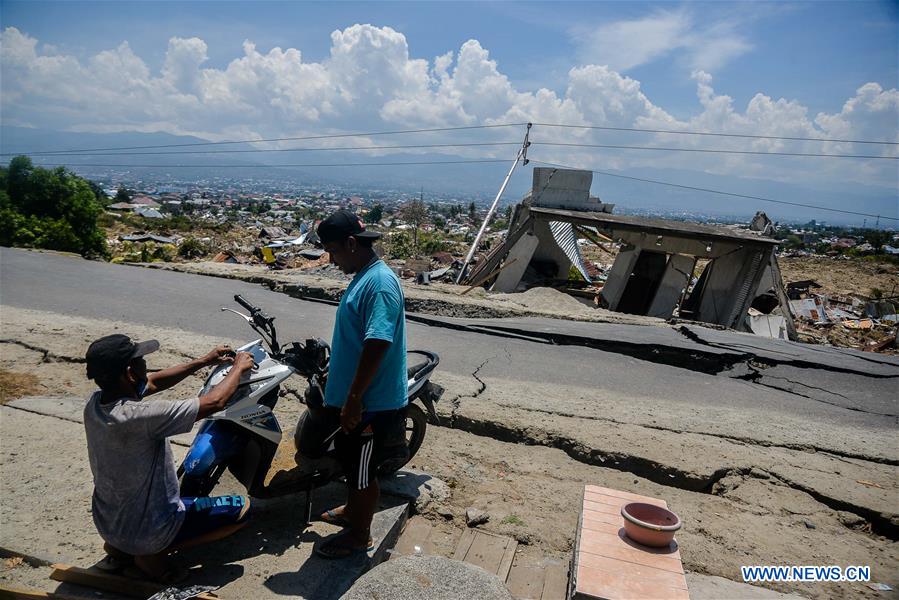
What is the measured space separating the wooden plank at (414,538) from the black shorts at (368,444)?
0.64 meters

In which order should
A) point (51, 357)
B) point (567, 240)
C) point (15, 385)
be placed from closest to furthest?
point (15, 385), point (51, 357), point (567, 240)

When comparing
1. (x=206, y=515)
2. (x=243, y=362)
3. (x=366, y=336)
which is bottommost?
(x=206, y=515)

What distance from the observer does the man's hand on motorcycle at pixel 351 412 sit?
2746 millimetres

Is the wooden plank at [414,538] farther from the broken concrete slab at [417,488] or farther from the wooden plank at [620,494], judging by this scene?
the wooden plank at [620,494]

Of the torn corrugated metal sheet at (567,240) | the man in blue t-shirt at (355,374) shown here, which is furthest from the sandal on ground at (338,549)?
the torn corrugated metal sheet at (567,240)

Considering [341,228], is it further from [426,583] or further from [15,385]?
[15,385]

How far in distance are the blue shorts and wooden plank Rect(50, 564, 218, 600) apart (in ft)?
0.78

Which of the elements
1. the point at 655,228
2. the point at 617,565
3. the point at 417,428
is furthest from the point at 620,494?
the point at 655,228

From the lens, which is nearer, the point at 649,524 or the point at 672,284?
the point at 649,524

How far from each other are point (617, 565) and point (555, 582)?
2.06 feet

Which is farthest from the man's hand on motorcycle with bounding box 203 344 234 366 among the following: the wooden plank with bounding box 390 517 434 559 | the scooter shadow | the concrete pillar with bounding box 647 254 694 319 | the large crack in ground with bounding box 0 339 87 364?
the concrete pillar with bounding box 647 254 694 319

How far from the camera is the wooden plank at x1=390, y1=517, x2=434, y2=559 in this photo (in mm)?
3318

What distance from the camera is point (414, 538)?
3.43m

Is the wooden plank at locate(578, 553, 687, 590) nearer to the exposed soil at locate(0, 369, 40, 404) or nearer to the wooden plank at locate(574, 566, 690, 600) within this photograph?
the wooden plank at locate(574, 566, 690, 600)
